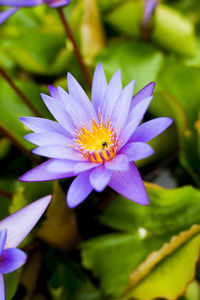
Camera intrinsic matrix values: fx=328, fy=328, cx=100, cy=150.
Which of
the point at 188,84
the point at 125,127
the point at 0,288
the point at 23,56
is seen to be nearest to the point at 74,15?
the point at 23,56

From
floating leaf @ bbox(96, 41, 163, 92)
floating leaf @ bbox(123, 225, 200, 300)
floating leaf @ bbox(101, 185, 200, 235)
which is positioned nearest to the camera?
floating leaf @ bbox(123, 225, 200, 300)

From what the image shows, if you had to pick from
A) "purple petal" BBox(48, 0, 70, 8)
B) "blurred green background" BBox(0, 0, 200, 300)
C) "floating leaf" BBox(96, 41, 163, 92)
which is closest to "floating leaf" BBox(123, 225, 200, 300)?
"blurred green background" BBox(0, 0, 200, 300)

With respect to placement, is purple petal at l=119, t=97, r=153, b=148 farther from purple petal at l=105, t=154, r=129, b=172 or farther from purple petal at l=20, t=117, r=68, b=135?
purple petal at l=20, t=117, r=68, b=135

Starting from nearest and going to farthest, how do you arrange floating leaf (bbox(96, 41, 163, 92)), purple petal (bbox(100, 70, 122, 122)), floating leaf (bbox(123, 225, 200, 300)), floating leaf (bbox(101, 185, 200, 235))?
purple petal (bbox(100, 70, 122, 122))
floating leaf (bbox(123, 225, 200, 300))
floating leaf (bbox(101, 185, 200, 235))
floating leaf (bbox(96, 41, 163, 92))

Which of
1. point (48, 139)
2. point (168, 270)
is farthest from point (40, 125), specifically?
point (168, 270)

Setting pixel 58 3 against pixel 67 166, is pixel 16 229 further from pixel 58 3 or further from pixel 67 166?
pixel 58 3

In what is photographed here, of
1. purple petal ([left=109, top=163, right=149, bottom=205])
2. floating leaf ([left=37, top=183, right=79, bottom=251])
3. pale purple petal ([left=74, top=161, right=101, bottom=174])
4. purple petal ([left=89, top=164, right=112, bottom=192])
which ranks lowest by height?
floating leaf ([left=37, top=183, right=79, bottom=251])

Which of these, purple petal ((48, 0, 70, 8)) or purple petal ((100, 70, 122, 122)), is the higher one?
purple petal ((48, 0, 70, 8))

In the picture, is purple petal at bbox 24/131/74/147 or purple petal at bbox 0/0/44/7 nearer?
purple petal at bbox 24/131/74/147
